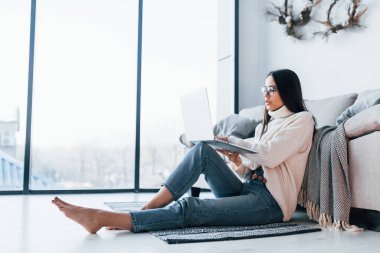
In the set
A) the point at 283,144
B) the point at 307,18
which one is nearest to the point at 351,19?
the point at 307,18

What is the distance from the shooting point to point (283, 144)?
192 centimetres

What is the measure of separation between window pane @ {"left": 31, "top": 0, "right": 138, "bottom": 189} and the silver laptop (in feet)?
6.69

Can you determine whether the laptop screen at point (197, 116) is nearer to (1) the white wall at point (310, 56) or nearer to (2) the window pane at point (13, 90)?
(1) the white wall at point (310, 56)

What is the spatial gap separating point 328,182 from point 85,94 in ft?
8.47

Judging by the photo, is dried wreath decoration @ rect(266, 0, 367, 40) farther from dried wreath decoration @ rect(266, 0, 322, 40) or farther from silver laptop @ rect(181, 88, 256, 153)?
silver laptop @ rect(181, 88, 256, 153)

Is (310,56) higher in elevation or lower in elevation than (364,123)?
higher

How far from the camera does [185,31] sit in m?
4.28

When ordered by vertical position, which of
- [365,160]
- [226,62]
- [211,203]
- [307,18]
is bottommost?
[211,203]

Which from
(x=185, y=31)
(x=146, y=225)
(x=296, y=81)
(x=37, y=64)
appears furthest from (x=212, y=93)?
(x=146, y=225)

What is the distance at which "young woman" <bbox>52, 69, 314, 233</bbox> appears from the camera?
1765 millimetres

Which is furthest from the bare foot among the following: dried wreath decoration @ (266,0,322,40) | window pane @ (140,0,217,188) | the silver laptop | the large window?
dried wreath decoration @ (266,0,322,40)

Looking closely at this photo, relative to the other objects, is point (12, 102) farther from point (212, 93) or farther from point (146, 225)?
point (146, 225)

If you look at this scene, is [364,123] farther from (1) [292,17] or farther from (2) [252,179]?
(1) [292,17]

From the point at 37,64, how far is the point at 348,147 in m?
2.84
